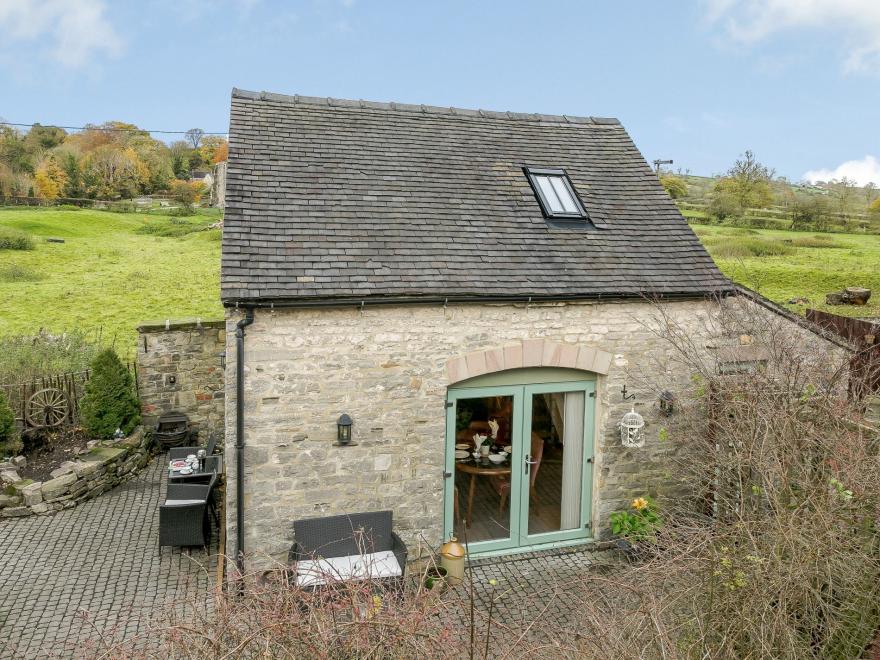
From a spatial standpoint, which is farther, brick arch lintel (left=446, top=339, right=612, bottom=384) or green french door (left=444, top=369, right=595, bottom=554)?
green french door (left=444, top=369, right=595, bottom=554)

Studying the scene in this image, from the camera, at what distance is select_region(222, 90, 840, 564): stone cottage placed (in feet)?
23.6

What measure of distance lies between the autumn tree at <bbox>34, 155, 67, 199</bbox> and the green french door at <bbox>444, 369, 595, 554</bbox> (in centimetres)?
3905

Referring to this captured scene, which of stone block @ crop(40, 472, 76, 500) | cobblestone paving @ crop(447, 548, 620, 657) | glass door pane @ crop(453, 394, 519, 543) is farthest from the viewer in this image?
Answer: stone block @ crop(40, 472, 76, 500)

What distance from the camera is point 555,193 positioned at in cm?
970

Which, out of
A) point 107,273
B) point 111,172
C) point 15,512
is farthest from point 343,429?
point 111,172

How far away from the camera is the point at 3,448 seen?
10438 millimetres

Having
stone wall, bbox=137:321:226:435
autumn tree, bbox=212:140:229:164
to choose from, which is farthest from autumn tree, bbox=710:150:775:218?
stone wall, bbox=137:321:226:435

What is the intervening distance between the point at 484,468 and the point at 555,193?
4.49 m

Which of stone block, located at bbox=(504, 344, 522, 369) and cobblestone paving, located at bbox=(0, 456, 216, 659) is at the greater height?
stone block, located at bbox=(504, 344, 522, 369)

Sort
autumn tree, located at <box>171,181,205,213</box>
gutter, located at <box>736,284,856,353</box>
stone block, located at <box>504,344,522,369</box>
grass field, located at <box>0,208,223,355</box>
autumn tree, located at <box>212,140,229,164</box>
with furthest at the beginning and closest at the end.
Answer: autumn tree, located at <box>171,181,205,213</box>, autumn tree, located at <box>212,140,229,164</box>, grass field, located at <box>0,208,223,355</box>, gutter, located at <box>736,284,856,353</box>, stone block, located at <box>504,344,522,369</box>

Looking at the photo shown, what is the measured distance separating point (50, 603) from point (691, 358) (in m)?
8.60

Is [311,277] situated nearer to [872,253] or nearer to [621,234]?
[621,234]

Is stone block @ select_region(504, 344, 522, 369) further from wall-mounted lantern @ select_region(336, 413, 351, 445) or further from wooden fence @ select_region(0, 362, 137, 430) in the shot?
wooden fence @ select_region(0, 362, 137, 430)

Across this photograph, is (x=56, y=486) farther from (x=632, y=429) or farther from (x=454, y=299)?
(x=632, y=429)
